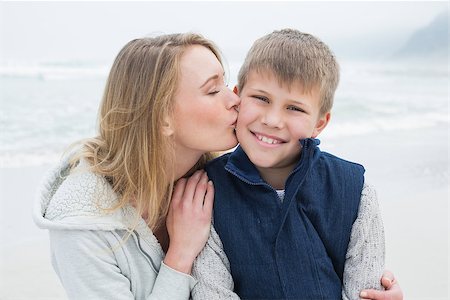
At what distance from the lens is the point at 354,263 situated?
7.26 ft

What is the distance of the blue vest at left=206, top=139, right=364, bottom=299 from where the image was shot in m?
2.16

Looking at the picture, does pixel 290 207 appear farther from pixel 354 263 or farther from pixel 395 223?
pixel 395 223

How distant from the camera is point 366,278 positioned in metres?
2.18

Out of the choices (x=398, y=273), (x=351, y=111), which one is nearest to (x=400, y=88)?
(x=351, y=111)

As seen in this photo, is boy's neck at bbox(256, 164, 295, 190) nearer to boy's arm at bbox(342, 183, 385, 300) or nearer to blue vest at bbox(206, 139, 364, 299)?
blue vest at bbox(206, 139, 364, 299)

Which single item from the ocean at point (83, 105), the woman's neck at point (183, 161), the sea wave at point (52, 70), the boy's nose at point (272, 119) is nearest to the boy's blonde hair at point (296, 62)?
the boy's nose at point (272, 119)

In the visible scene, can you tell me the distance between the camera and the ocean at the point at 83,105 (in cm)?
771

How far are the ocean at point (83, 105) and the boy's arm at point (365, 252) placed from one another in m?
4.07

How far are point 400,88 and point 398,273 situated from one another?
429 inches

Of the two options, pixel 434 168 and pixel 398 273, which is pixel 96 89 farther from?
pixel 398 273

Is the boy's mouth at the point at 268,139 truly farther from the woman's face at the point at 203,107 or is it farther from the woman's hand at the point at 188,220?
the woman's hand at the point at 188,220

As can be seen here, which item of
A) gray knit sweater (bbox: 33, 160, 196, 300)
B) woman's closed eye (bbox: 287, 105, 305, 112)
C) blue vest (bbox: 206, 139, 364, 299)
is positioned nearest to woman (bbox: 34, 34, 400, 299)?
gray knit sweater (bbox: 33, 160, 196, 300)

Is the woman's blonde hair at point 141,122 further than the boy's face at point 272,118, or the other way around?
the woman's blonde hair at point 141,122

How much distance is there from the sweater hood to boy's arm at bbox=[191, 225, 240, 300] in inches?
11.5
